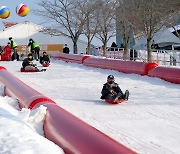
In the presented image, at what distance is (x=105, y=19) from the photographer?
1173 inches

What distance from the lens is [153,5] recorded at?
1988 centimetres

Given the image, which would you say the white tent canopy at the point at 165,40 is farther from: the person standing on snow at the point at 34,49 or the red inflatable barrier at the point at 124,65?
the red inflatable barrier at the point at 124,65

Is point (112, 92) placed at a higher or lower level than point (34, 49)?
lower

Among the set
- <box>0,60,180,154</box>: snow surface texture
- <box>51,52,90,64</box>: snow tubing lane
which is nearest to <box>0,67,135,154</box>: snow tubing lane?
<box>0,60,180,154</box>: snow surface texture

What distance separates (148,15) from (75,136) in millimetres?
18105

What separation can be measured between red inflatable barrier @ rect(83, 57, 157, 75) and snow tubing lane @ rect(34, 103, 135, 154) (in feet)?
24.5

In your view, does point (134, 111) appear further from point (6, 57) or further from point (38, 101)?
point (6, 57)

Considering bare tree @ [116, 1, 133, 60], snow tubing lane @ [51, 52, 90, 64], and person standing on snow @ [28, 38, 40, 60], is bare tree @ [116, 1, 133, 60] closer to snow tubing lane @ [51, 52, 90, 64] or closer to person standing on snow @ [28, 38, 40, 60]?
snow tubing lane @ [51, 52, 90, 64]

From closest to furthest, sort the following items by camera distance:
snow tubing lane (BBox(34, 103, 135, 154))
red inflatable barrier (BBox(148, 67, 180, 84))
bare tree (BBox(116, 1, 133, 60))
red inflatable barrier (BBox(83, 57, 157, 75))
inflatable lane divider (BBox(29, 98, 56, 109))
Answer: snow tubing lane (BBox(34, 103, 135, 154)) → inflatable lane divider (BBox(29, 98, 56, 109)) → red inflatable barrier (BBox(148, 67, 180, 84)) → red inflatable barrier (BBox(83, 57, 157, 75)) → bare tree (BBox(116, 1, 133, 60))

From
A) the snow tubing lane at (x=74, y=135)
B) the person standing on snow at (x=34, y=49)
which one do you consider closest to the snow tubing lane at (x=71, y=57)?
the person standing on snow at (x=34, y=49)

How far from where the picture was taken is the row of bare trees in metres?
21.4

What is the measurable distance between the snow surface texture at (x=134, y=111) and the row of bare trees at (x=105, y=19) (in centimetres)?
1045

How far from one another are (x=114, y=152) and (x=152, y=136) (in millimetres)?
2004

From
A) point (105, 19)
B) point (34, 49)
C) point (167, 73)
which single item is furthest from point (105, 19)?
point (167, 73)
